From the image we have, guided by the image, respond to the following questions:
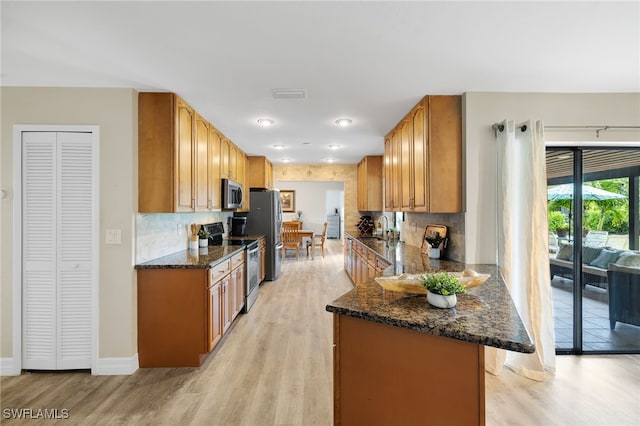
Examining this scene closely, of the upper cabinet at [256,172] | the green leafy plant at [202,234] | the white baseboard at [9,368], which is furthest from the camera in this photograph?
the upper cabinet at [256,172]

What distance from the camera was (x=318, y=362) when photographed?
2680mm

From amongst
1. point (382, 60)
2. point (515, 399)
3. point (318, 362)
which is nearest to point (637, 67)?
point (382, 60)

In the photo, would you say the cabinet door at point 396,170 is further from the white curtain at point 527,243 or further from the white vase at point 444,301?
the white vase at point 444,301

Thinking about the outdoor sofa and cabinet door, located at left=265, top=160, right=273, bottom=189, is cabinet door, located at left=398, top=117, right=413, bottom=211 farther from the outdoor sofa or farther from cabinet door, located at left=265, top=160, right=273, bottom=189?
cabinet door, located at left=265, top=160, right=273, bottom=189

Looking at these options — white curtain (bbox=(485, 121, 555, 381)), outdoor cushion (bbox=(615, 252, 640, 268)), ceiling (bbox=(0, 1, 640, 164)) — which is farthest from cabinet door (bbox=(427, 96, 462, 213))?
outdoor cushion (bbox=(615, 252, 640, 268))

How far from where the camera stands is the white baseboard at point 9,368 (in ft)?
8.13

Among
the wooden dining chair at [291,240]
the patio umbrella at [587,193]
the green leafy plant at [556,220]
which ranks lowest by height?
the wooden dining chair at [291,240]

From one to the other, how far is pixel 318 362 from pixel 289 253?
21.4 feet

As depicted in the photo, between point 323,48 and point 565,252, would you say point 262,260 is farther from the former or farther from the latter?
point 565,252

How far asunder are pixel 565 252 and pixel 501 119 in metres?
1.51

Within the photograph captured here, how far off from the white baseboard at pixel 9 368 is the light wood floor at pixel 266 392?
5 cm

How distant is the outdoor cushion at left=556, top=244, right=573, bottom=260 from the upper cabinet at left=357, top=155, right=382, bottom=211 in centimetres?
348

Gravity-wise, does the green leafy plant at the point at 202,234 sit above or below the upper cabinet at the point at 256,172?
below

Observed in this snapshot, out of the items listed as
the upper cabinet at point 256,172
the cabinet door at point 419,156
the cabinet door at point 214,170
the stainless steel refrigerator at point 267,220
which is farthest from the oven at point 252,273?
the cabinet door at point 419,156
